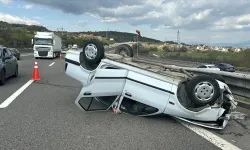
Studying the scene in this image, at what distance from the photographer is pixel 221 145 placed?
5180 mm

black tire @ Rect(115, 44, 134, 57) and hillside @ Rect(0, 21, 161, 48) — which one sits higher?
hillside @ Rect(0, 21, 161, 48)

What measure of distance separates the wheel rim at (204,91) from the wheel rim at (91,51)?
2.70m

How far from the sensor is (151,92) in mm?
6527

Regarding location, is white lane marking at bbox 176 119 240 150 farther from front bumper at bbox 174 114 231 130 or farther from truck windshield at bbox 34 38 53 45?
truck windshield at bbox 34 38 53 45

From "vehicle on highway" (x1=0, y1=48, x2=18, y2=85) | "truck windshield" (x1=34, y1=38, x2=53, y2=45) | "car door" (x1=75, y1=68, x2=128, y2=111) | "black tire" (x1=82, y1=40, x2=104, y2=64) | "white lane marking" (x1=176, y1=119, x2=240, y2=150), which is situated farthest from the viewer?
"truck windshield" (x1=34, y1=38, x2=53, y2=45)

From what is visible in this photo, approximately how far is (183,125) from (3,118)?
3.73m

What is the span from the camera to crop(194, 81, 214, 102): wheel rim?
6.25m

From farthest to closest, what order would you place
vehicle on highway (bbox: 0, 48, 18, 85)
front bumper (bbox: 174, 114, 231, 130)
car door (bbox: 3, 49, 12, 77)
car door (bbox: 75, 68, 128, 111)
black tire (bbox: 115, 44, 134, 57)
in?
car door (bbox: 3, 49, 12, 77) < vehicle on highway (bbox: 0, 48, 18, 85) < black tire (bbox: 115, 44, 134, 57) < car door (bbox: 75, 68, 128, 111) < front bumper (bbox: 174, 114, 231, 130)

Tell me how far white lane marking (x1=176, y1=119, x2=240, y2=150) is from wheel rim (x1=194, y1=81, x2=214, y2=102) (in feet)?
1.97

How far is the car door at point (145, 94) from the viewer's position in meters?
6.41

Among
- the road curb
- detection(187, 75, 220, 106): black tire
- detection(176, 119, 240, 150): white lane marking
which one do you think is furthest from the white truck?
detection(187, 75, 220, 106): black tire

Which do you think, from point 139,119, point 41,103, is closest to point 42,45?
point 41,103

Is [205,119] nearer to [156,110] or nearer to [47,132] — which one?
[156,110]

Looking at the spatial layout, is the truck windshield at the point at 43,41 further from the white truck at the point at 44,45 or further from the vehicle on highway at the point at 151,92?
the vehicle on highway at the point at 151,92
